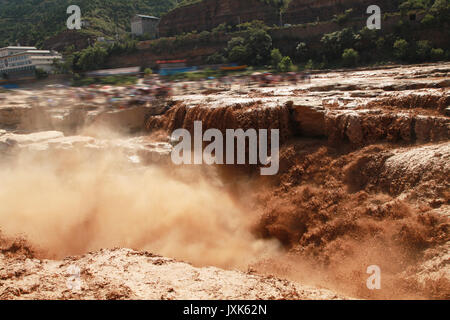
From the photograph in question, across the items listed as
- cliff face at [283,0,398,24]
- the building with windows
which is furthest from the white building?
cliff face at [283,0,398,24]

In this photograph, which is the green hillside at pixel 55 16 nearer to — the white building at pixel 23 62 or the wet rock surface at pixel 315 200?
the white building at pixel 23 62

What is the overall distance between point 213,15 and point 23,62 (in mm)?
23120

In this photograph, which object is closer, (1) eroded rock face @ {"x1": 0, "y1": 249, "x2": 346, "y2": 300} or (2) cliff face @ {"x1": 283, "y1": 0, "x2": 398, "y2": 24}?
(1) eroded rock face @ {"x1": 0, "y1": 249, "x2": 346, "y2": 300}

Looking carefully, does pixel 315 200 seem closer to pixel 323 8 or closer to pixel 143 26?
pixel 323 8

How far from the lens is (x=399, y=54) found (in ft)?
77.4

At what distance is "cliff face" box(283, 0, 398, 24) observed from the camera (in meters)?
34.3

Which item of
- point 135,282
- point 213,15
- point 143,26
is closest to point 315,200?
point 135,282

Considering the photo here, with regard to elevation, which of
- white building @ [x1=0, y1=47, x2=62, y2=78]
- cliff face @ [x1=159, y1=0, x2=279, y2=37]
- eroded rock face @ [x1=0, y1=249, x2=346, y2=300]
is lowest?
eroded rock face @ [x1=0, y1=249, x2=346, y2=300]

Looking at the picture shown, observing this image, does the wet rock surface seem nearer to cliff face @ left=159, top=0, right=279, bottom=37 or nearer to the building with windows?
cliff face @ left=159, top=0, right=279, bottom=37

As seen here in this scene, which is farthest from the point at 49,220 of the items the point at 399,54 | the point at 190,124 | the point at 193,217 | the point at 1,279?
the point at 399,54

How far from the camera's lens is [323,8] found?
38.0m

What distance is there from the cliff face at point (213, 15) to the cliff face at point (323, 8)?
2.58 m

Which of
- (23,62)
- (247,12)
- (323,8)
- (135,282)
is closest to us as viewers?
(135,282)

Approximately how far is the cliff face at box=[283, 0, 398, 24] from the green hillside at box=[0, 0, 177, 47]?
26.3 metres
